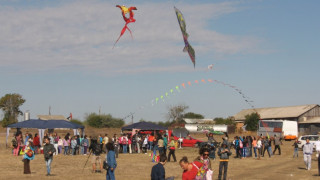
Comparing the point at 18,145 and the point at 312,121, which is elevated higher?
the point at 312,121

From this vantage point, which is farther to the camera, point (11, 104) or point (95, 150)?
point (11, 104)

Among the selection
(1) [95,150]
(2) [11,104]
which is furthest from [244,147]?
(2) [11,104]

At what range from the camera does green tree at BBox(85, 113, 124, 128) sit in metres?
87.0

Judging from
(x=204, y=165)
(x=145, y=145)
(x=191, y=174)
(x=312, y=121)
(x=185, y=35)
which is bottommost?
(x=145, y=145)

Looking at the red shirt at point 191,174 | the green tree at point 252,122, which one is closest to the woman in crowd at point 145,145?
the red shirt at point 191,174

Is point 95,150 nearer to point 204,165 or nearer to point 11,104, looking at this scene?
point 204,165

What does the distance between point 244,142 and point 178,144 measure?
43.0ft

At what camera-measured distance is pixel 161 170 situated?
369 inches

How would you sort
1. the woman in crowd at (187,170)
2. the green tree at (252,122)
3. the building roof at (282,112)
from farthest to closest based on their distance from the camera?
1. the building roof at (282,112)
2. the green tree at (252,122)
3. the woman in crowd at (187,170)

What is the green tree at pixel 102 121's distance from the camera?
8700 centimetres

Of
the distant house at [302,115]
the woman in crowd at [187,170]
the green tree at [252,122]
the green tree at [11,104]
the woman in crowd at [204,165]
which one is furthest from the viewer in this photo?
the green tree at [11,104]

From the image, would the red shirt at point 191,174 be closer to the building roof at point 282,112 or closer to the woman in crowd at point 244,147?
the woman in crowd at point 244,147

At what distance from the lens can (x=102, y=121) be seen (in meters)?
87.4

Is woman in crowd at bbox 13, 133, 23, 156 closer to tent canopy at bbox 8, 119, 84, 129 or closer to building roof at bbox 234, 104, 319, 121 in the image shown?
tent canopy at bbox 8, 119, 84, 129
